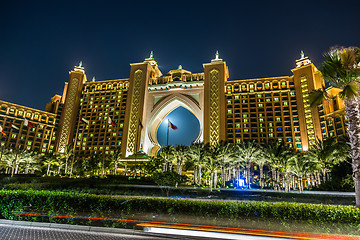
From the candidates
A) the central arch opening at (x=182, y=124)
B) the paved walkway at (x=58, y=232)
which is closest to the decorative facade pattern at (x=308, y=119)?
the central arch opening at (x=182, y=124)

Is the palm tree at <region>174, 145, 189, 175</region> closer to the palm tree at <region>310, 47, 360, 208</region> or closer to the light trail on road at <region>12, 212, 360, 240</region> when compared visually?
the light trail on road at <region>12, 212, 360, 240</region>

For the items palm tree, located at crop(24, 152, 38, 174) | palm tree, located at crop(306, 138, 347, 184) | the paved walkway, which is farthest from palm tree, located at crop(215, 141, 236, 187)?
palm tree, located at crop(24, 152, 38, 174)

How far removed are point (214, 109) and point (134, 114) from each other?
28.7m

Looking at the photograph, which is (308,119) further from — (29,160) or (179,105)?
(29,160)

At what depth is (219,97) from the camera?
3292 inches

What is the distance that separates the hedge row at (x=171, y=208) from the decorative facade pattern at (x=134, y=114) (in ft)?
228

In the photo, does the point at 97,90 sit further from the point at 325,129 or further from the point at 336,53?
the point at 336,53

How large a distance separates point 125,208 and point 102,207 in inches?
49.8

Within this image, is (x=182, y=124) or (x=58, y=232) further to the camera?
(x=182, y=124)

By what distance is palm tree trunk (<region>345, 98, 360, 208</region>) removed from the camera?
11.2 m

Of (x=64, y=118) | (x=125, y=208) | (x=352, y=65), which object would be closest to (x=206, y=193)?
(x=125, y=208)

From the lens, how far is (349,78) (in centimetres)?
1188

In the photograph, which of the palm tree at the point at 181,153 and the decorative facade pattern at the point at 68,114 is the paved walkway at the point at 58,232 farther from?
the decorative facade pattern at the point at 68,114

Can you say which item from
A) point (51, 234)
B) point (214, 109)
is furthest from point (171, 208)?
point (214, 109)
